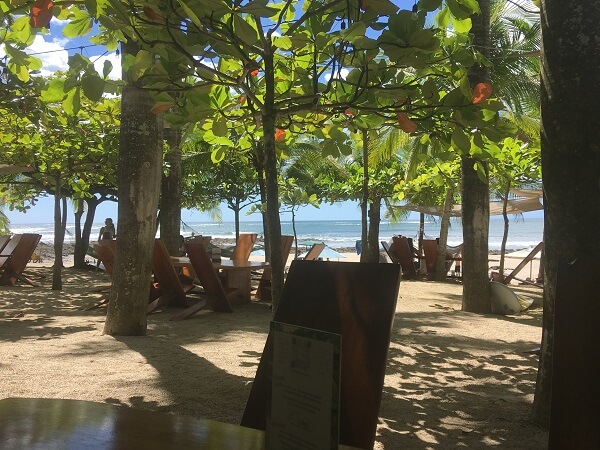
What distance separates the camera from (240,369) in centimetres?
424

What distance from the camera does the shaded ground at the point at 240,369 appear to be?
10.2 ft

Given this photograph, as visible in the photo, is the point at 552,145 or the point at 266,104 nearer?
the point at 266,104

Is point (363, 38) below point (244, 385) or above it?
above

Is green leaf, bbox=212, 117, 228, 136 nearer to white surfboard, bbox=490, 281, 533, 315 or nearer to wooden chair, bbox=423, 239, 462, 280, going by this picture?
white surfboard, bbox=490, 281, 533, 315

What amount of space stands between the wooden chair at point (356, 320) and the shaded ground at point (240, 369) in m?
1.64

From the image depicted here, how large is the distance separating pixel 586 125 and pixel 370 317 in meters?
Result: 1.87

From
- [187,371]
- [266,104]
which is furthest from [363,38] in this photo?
[187,371]

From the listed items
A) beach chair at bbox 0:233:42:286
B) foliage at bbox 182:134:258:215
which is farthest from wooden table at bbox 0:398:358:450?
foliage at bbox 182:134:258:215

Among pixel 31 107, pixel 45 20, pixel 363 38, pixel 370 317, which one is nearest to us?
pixel 370 317

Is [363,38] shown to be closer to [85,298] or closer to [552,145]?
[552,145]

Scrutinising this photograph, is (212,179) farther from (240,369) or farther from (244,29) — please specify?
(244,29)

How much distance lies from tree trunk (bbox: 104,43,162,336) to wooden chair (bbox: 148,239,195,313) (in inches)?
70.5

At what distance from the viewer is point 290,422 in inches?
35.6

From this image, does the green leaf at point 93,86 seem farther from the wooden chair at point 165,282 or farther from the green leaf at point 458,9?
the wooden chair at point 165,282
